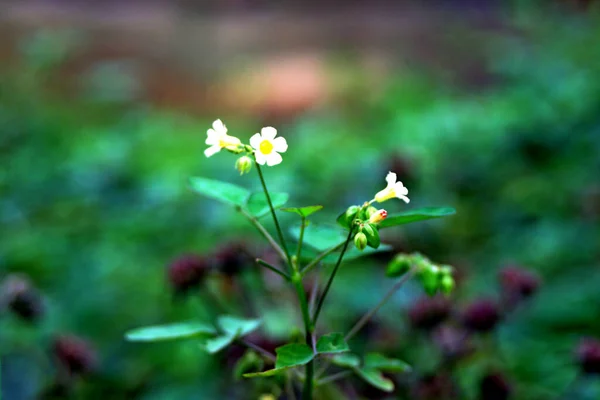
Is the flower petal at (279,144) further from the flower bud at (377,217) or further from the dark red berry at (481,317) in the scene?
the dark red berry at (481,317)

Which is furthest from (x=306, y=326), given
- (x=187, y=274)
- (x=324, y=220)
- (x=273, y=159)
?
(x=324, y=220)

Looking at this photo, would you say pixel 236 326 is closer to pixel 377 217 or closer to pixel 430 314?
pixel 377 217

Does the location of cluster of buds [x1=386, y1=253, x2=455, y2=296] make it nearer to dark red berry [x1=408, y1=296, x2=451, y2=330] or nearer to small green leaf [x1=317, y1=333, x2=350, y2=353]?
small green leaf [x1=317, y1=333, x2=350, y2=353]

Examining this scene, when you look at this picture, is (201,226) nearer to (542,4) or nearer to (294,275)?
(294,275)

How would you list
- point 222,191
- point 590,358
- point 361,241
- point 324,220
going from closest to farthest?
1. point 361,241
2. point 222,191
3. point 590,358
4. point 324,220

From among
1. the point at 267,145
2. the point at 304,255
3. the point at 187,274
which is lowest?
the point at 187,274

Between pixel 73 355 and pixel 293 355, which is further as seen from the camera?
pixel 73 355

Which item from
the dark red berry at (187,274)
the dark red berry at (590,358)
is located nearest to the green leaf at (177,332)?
the dark red berry at (187,274)
